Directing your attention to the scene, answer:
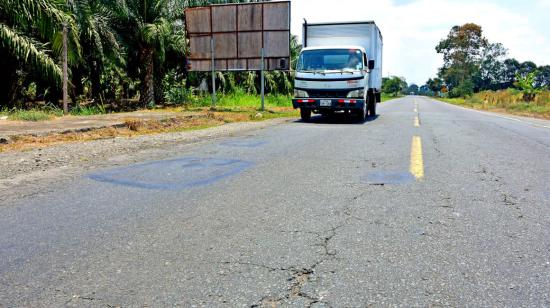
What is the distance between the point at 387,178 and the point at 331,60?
8789mm

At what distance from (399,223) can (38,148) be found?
22.1 feet

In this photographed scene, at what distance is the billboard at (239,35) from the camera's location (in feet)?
60.7

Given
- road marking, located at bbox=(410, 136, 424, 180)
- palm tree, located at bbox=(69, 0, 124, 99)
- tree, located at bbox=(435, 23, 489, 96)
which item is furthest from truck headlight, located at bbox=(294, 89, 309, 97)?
tree, located at bbox=(435, 23, 489, 96)

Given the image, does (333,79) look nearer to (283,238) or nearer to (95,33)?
(95,33)

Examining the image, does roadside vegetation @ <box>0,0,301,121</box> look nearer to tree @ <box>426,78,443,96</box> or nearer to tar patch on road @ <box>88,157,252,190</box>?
tar patch on road @ <box>88,157,252,190</box>

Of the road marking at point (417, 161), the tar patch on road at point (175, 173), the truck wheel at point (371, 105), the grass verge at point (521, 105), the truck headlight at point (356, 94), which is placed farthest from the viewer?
the grass verge at point (521, 105)

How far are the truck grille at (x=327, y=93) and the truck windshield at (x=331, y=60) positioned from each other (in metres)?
0.73

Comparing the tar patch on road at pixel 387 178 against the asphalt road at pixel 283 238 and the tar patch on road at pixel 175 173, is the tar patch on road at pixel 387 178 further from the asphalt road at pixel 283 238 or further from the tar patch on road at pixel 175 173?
the tar patch on road at pixel 175 173

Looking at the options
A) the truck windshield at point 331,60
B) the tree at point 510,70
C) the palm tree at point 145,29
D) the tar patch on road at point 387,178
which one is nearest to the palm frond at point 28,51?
the palm tree at point 145,29

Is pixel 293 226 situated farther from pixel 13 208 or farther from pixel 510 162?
pixel 510 162

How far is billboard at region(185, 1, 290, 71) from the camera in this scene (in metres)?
18.5

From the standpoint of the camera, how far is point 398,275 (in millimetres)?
2574

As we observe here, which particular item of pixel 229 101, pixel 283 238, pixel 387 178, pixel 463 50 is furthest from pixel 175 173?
pixel 463 50

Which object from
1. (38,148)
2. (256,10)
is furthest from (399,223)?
(256,10)
